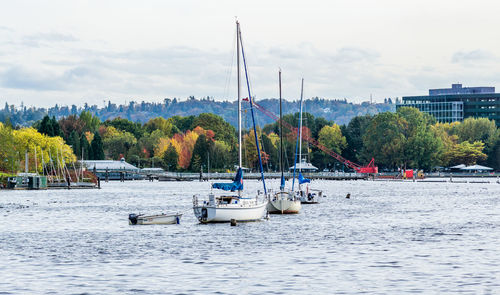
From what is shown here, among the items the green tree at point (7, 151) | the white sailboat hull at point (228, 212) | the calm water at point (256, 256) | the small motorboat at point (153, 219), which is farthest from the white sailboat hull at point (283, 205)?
the green tree at point (7, 151)

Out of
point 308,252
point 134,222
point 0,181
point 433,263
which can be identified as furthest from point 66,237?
point 0,181

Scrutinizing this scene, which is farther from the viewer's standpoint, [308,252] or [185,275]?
[308,252]

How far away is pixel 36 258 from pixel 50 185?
465ft

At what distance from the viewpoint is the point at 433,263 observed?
176ft

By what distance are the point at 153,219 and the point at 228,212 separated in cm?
998

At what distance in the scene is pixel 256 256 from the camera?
190ft

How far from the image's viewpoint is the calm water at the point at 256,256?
1783 inches

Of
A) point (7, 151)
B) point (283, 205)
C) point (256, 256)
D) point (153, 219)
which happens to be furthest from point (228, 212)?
point (7, 151)

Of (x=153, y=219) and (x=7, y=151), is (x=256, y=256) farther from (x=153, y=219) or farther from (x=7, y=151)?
(x=7, y=151)

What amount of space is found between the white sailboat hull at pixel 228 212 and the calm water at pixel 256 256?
1.04 metres

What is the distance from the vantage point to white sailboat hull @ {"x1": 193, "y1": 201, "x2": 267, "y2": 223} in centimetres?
7600

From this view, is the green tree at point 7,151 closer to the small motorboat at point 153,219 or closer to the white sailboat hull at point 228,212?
the small motorboat at point 153,219

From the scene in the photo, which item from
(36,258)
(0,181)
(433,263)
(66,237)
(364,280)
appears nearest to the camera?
(364,280)

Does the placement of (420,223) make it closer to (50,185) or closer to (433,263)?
(433,263)
